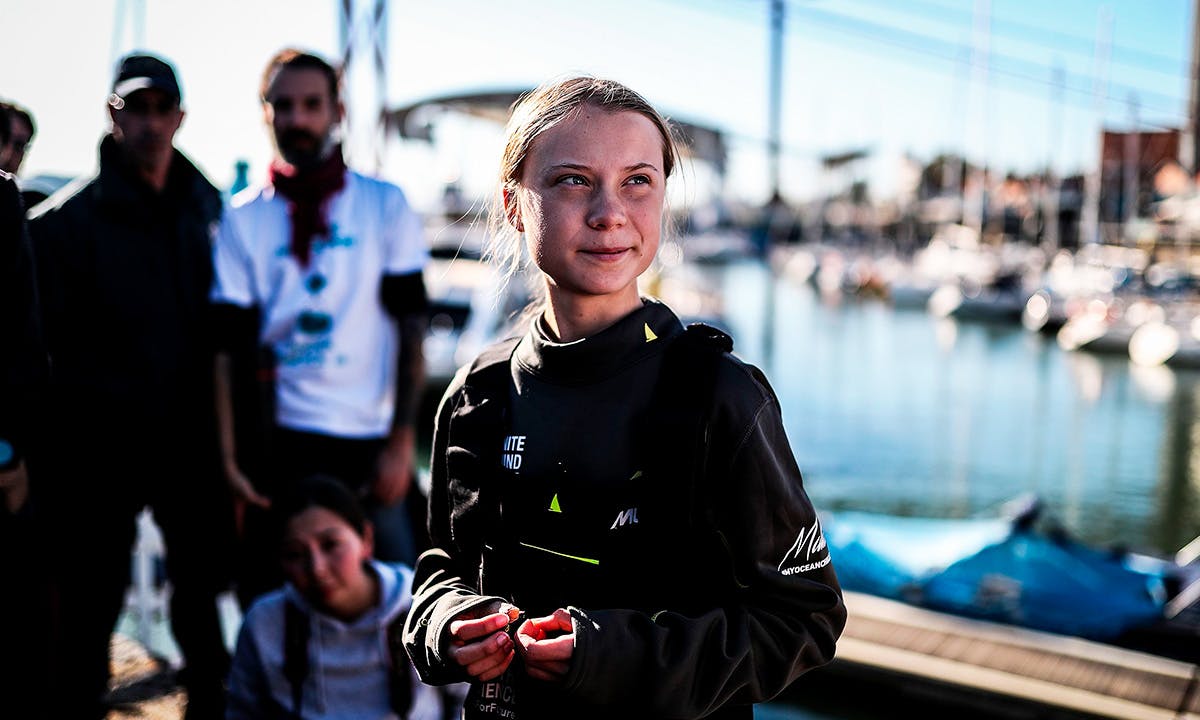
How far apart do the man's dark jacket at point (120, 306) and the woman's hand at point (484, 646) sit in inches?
76.7

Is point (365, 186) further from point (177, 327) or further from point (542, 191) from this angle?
point (542, 191)

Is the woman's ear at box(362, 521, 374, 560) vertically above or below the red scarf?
→ below

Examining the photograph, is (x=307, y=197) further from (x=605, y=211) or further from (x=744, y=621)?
(x=744, y=621)

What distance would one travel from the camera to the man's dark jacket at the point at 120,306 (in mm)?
2975

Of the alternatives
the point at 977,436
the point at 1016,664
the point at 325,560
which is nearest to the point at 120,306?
the point at 325,560

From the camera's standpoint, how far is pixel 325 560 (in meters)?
2.77

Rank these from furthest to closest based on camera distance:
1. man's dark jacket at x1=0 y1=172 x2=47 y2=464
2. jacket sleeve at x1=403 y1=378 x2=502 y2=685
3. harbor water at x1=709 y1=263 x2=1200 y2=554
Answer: harbor water at x1=709 y1=263 x2=1200 y2=554
man's dark jacket at x1=0 y1=172 x2=47 y2=464
jacket sleeve at x1=403 y1=378 x2=502 y2=685

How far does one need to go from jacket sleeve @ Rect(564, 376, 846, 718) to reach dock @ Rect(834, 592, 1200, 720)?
4.16 metres

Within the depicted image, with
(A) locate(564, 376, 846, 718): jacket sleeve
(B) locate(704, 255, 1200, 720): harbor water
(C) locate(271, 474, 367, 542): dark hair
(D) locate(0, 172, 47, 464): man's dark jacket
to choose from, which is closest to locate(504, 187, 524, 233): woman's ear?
(A) locate(564, 376, 846, 718): jacket sleeve

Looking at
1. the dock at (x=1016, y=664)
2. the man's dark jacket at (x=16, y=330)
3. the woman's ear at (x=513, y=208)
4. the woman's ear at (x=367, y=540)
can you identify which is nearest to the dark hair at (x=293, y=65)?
the man's dark jacket at (x=16, y=330)

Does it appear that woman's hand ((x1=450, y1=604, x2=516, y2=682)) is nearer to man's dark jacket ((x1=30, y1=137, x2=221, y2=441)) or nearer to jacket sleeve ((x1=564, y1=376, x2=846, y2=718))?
jacket sleeve ((x1=564, y1=376, x2=846, y2=718))

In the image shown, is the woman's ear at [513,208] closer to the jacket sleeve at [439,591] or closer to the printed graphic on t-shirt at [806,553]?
the jacket sleeve at [439,591]

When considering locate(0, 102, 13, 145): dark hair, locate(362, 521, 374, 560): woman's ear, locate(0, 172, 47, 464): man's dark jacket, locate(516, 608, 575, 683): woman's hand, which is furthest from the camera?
locate(362, 521, 374, 560): woman's ear

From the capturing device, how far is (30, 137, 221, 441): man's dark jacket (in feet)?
9.76
